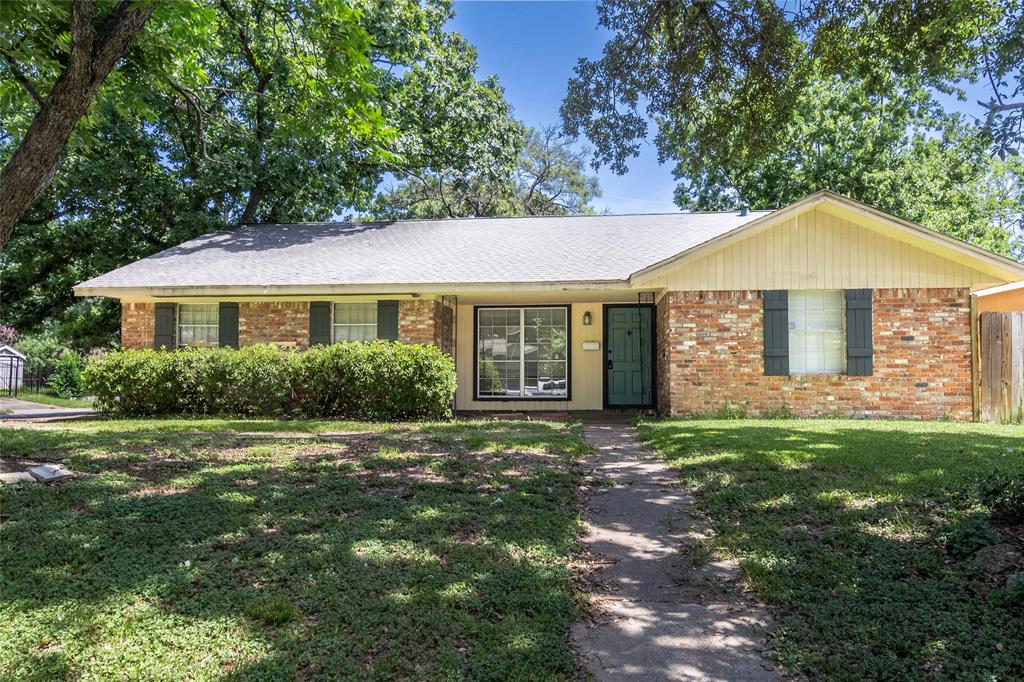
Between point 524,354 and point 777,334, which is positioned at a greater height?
point 777,334

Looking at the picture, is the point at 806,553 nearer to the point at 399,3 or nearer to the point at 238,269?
the point at 238,269

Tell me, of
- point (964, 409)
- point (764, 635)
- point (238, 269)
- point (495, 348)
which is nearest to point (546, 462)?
point (764, 635)

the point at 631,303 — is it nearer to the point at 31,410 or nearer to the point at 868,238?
the point at 868,238

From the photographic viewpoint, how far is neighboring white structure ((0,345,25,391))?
21312 millimetres

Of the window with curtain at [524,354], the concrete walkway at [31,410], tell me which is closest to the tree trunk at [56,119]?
the window with curtain at [524,354]

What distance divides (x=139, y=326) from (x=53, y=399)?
8875mm

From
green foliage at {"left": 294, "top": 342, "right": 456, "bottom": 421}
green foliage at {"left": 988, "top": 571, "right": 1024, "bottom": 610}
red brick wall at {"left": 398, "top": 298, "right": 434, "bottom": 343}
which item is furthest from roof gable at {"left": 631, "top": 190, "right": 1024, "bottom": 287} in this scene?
green foliage at {"left": 988, "top": 571, "right": 1024, "bottom": 610}

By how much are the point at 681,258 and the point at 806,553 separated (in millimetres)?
7551

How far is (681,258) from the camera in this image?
10.8 m

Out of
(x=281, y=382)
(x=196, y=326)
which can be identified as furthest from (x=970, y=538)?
(x=196, y=326)

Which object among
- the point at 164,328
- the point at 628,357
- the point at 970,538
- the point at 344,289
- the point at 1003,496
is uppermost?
the point at 344,289

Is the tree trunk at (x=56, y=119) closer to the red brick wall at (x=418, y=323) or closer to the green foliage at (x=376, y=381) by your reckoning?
the green foliage at (x=376, y=381)

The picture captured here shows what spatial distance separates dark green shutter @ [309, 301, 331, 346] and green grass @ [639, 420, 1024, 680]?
7.73 metres

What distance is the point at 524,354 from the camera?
13492 millimetres
